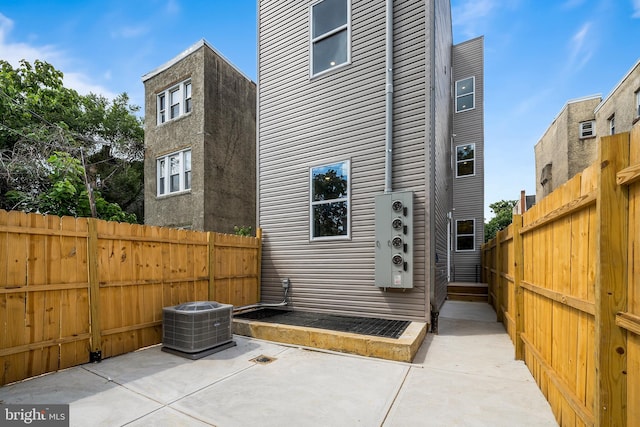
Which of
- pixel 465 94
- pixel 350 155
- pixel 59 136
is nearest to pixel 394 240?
pixel 350 155

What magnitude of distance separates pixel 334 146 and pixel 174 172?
7.31 meters

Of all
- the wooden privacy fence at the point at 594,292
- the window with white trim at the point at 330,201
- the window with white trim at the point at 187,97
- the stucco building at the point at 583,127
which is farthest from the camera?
the stucco building at the point at 583,127

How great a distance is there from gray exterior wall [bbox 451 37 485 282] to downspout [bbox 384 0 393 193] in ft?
25.0

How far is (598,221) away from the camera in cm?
169

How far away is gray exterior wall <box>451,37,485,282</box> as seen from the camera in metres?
11.6

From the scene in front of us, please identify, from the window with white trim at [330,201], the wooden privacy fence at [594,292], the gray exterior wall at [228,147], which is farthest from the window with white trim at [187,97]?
the wooden privacy fence at [594,292]

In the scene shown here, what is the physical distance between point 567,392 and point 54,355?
5.16 meters

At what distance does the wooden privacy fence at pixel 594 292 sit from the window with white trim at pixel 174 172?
33.9 ft

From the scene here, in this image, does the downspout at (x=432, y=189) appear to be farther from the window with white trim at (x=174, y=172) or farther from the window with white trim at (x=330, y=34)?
the window with white trim at (x=174, y=172)

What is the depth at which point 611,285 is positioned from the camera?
1.61m

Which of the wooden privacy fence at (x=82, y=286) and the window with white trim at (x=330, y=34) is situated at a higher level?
the window with white trim at (x=330, y=34)

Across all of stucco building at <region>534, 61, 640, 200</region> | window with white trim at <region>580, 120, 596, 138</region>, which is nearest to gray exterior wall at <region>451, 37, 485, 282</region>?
stucco building at <region>534, 61, 640, 200</region>

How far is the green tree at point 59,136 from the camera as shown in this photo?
8797 millimetres

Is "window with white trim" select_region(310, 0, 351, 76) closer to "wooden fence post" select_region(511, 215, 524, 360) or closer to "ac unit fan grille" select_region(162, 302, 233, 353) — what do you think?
"wooden fence post" select_region(511, 215, 524, 360)
